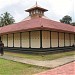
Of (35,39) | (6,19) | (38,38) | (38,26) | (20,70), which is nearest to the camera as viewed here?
(20,70)

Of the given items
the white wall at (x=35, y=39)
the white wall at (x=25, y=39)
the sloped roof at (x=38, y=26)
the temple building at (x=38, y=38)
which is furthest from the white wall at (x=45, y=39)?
the white wall at (x=25, y=39)

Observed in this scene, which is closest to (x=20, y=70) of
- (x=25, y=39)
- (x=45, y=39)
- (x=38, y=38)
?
(x=38, y=38)

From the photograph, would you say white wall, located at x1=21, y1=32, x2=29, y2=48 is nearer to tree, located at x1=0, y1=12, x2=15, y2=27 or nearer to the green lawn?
the green lawn

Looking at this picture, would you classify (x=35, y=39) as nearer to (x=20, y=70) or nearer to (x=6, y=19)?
(x=20, y=70)

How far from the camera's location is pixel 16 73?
967cm

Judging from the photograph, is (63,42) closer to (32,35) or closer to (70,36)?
(70,36)

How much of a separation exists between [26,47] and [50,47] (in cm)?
302

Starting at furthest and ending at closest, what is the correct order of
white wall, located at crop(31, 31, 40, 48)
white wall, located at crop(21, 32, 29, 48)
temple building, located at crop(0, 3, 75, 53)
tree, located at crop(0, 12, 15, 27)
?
tree, located at crop(0, 12, 15, 27) < white wall, located at crop(21, 32, 29, 48) < white wall, located at crop(31, 31, 40, 48) < temple building, located at crop(0, 3, 75, 53)

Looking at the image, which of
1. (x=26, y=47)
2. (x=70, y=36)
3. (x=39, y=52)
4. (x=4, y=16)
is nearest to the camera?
(x=39, y=52)

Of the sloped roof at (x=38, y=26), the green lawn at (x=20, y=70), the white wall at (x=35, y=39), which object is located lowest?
the green lawn at (x=20, y=70)

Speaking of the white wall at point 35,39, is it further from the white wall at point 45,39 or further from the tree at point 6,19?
the tree at point 6,19

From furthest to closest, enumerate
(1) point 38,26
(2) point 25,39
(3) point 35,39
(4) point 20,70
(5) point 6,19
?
(5) point 6,19
(2) point 25,39
(3) point 35,39
(1) point 38,26
(4) point 20,70

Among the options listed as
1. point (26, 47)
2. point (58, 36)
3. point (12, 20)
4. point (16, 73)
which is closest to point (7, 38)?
point (26, 47)

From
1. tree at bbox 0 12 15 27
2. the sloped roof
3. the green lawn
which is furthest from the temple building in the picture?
tree at bbox 0 12 15 27
